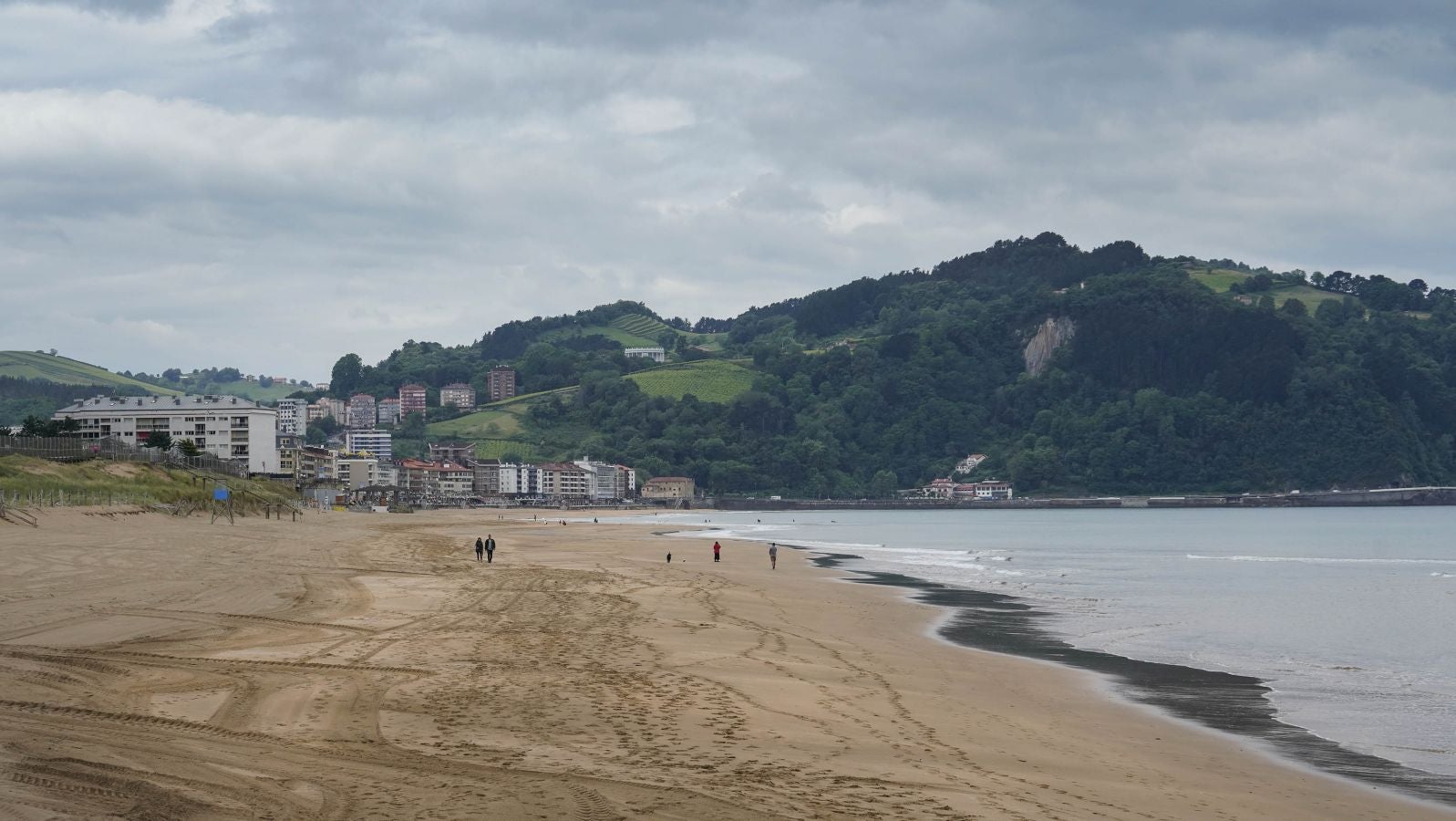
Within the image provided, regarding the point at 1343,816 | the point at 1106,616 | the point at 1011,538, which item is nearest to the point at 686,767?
the point at 1343,816

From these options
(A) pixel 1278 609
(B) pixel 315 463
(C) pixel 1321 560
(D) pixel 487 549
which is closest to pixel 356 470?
(B) pixel 315 463

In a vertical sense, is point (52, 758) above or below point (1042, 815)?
above

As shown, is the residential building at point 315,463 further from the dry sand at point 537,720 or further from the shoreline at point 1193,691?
the dry sand at point 537,720

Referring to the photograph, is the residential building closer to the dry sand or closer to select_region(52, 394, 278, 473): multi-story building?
select_region(52, 394, 278, 473): multi-story building

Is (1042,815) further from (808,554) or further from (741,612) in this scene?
(808,554)

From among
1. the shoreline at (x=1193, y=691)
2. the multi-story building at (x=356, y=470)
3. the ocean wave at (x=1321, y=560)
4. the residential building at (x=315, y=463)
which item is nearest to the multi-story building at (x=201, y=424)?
the residential building at (x=315, y=463)

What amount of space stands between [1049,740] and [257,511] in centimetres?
6390

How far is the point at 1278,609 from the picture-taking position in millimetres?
34500

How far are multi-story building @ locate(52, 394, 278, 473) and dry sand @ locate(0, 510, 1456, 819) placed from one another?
117 meters

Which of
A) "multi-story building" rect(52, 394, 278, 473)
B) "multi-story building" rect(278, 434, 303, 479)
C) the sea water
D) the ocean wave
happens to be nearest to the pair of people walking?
the sea water

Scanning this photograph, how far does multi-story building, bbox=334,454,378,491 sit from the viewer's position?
599 ft

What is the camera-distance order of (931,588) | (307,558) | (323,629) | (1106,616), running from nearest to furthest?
(323,629) < (1106,616) < (307,558) < (931,588)

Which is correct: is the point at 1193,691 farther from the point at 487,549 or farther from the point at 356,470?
the point at 356,470

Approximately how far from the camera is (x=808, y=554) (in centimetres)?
6359
